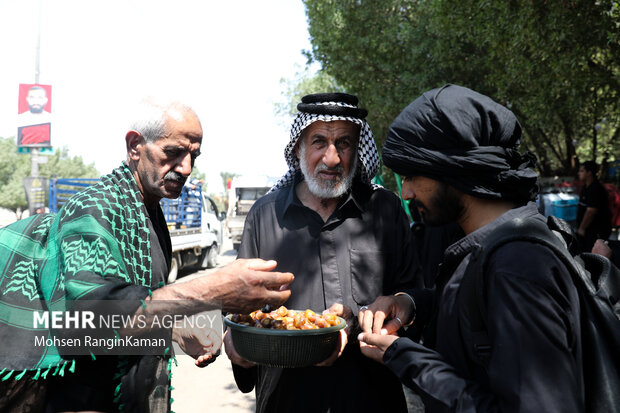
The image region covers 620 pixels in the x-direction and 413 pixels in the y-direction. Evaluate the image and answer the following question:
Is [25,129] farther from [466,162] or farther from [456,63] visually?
[466,162]

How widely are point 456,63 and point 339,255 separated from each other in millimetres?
13274

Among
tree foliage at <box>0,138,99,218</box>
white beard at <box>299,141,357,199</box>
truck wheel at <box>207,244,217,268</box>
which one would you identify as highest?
white beard at <box>299,141,357,199</box>

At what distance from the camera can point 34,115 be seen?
19.0m

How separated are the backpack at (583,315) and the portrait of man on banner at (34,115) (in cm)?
2035

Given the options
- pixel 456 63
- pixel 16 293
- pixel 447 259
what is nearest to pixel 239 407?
pixel 16 293

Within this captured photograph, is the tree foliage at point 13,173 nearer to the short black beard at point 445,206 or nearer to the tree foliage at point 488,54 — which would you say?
the tree foliage at point 488,54

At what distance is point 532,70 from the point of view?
9383 millimetres

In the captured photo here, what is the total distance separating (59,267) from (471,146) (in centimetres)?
140

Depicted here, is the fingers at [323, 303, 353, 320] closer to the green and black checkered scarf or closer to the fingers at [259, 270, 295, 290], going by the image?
the fingers at [259, 270, 295, 290]

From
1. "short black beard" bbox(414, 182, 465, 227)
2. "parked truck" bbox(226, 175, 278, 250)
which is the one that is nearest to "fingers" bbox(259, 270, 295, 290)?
"short black beard" bbox(414, 182, 465, 227)

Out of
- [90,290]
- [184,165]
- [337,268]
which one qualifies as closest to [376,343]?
[337,268]

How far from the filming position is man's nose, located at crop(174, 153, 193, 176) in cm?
209

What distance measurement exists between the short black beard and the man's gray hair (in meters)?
1.11

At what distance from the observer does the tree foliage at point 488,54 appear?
780 centimetres
